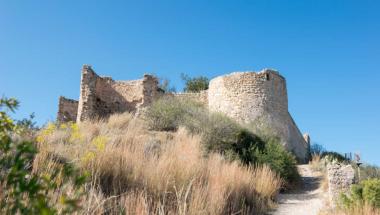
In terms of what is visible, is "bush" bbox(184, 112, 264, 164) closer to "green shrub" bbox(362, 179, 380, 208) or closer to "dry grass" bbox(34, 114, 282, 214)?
"green shrub" bbox(362, 179, 380, 208)

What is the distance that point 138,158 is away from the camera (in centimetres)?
452

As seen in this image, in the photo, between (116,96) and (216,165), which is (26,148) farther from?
(116,96)

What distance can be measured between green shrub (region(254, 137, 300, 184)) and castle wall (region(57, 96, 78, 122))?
11.7 m

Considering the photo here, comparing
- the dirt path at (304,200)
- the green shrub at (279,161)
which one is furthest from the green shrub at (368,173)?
the green shrub at (279,161)

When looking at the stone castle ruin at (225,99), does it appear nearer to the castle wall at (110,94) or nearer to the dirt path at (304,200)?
the castle wall at (110,94)

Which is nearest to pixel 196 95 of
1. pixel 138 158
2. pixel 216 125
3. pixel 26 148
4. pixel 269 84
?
pixel 269 84

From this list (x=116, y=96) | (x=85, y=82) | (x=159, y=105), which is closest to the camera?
(x=159, y=105)

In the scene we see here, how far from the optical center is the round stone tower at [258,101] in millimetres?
15938

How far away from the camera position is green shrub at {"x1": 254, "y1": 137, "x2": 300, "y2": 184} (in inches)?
409

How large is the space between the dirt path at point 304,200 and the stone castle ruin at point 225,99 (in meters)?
4.03

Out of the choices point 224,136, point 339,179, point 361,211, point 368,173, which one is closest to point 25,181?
point 361,211

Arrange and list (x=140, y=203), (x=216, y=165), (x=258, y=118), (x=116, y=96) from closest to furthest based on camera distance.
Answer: (x=140, y=203), (x=216, y=165), (x=258, y=118), (x=116, y=96)

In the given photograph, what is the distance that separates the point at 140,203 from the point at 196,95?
16.1 meters

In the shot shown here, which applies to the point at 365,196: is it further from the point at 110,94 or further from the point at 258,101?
the point at 110,94
